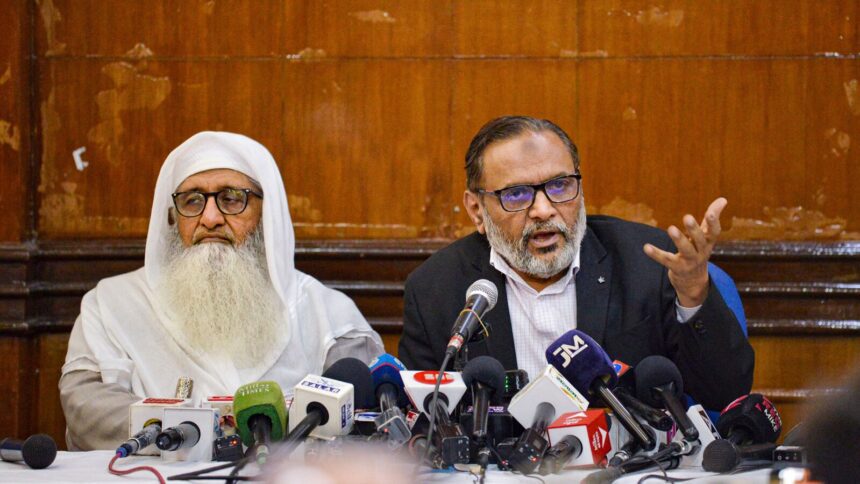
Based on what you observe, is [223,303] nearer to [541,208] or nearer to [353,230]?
[353,230]

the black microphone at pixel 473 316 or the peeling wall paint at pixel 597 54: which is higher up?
the peeling wall paint at pixel 597 54

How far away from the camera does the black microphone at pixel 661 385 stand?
6.71 ft

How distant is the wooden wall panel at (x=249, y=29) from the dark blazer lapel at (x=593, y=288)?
1312 mm

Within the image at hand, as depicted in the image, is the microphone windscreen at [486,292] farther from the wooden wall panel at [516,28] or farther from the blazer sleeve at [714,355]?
the wooden wall panel at [516,28]

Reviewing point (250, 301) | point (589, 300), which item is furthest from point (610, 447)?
point (250, 301)

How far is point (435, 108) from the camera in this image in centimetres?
404

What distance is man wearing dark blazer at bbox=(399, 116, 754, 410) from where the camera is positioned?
2.98 metres

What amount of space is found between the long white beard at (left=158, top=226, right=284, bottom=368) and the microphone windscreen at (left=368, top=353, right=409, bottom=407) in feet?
4.18

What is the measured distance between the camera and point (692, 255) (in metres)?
2.44

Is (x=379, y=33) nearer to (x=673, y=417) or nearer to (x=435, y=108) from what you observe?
(x=435, y=108)

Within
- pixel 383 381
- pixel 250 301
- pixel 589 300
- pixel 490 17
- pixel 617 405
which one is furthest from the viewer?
pixel 490 17

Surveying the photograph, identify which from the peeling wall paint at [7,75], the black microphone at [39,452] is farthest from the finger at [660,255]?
the peeling wall paint at [7,75]

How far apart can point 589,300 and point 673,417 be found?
1018mm

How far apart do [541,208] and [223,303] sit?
1.23 m
